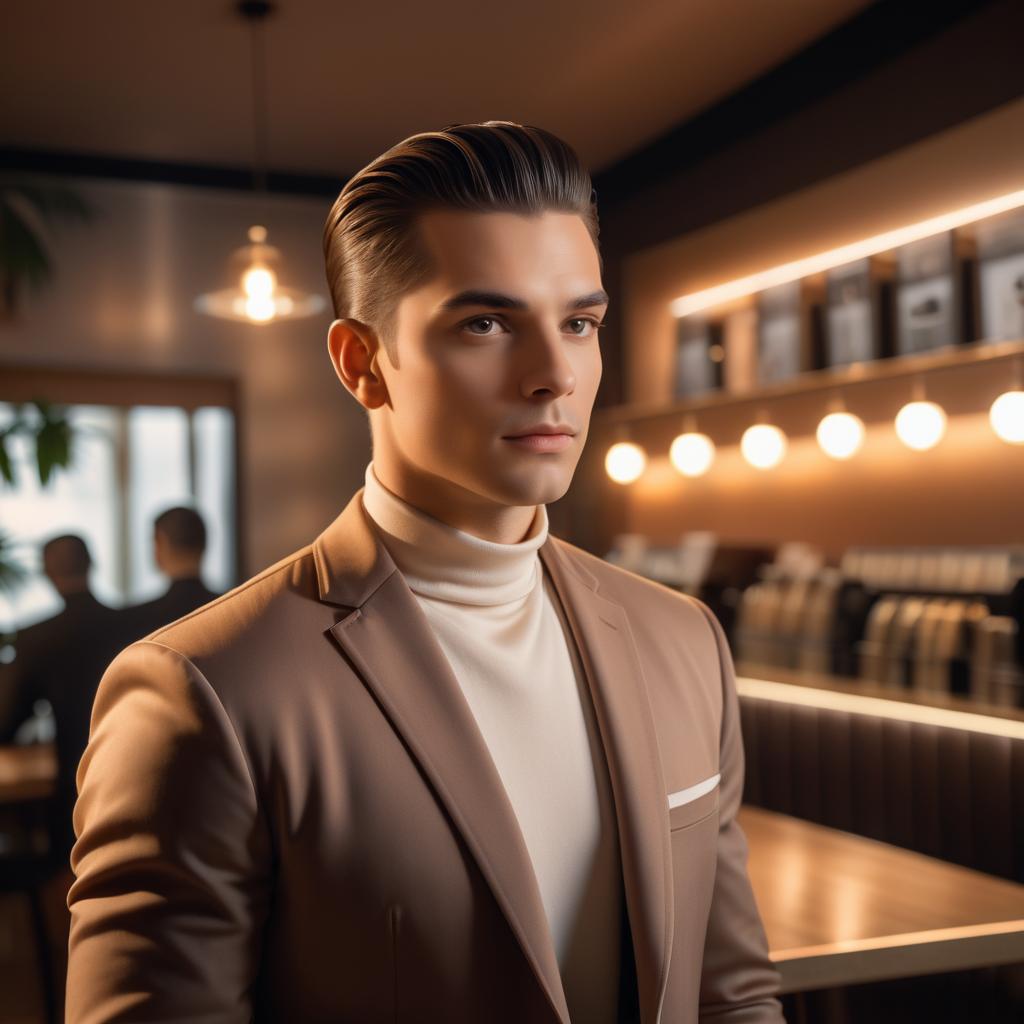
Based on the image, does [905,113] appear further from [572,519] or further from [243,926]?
[243,926]

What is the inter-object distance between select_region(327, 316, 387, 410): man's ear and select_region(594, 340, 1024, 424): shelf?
8.25 ft

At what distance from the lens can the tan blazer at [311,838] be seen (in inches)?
33.7

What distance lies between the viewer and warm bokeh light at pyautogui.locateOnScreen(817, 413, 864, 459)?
376cm

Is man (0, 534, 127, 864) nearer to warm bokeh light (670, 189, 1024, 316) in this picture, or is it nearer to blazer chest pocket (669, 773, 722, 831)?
blazer chest pocket (669, 773, 722, 831)

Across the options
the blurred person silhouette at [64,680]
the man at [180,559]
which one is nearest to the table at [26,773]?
the blurred person silhouette at [64,680]

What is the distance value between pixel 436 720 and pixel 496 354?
31 centimetres

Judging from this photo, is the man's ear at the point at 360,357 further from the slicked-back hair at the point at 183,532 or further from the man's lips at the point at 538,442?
the slicked-back hair at the point at 183,532

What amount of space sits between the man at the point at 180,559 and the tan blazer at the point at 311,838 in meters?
2.53

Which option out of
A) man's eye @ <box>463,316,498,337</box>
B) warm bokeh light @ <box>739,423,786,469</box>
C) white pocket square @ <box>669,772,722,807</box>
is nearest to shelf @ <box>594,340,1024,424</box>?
warm bokeh light @ <box>739,423,786,469</box>

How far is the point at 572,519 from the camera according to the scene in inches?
221

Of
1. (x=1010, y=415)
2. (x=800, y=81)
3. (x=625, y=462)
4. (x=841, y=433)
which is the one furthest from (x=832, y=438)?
(x=800, y=81)

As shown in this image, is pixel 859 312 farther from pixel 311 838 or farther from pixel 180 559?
pixel 311 838

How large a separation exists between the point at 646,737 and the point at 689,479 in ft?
13.0

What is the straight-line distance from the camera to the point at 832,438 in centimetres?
379
